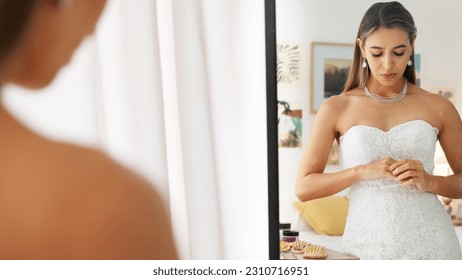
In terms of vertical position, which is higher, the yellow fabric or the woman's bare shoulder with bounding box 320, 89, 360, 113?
A: the woman's bare shoulder with bounding box 320, 89, 360, 113

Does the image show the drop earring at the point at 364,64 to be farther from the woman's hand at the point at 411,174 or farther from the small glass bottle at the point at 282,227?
the small glass bottle at the point at 282,227

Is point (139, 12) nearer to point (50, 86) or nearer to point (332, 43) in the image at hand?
point (50, 86)

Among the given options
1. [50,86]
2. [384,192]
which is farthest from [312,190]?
[50,86]

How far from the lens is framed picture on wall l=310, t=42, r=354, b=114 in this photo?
1.67 m

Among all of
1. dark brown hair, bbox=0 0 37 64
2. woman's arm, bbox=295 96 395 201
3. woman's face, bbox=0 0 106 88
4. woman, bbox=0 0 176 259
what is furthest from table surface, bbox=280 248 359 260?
dark brown hair, bbox=0 0 37 64

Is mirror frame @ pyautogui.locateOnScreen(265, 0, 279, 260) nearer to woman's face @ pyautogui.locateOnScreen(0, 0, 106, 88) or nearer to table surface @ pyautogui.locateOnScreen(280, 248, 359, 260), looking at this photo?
table surface @ pyautogui.locateOnScreen(280, 248, 359, 260)

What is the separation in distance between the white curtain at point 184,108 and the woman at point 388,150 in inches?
7.6

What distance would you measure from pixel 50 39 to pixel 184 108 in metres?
0.43

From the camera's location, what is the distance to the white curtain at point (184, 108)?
1.68 meters

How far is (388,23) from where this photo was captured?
1.65m

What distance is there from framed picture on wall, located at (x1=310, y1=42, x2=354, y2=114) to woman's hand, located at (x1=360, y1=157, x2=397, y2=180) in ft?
0.70

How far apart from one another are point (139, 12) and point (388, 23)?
27.2 inches

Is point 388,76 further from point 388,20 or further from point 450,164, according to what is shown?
point 450,164

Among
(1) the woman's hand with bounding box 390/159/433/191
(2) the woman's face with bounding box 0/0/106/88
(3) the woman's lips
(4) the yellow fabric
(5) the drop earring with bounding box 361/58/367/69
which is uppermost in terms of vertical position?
(2) the woman's face with bounding box 0/0/106/88
